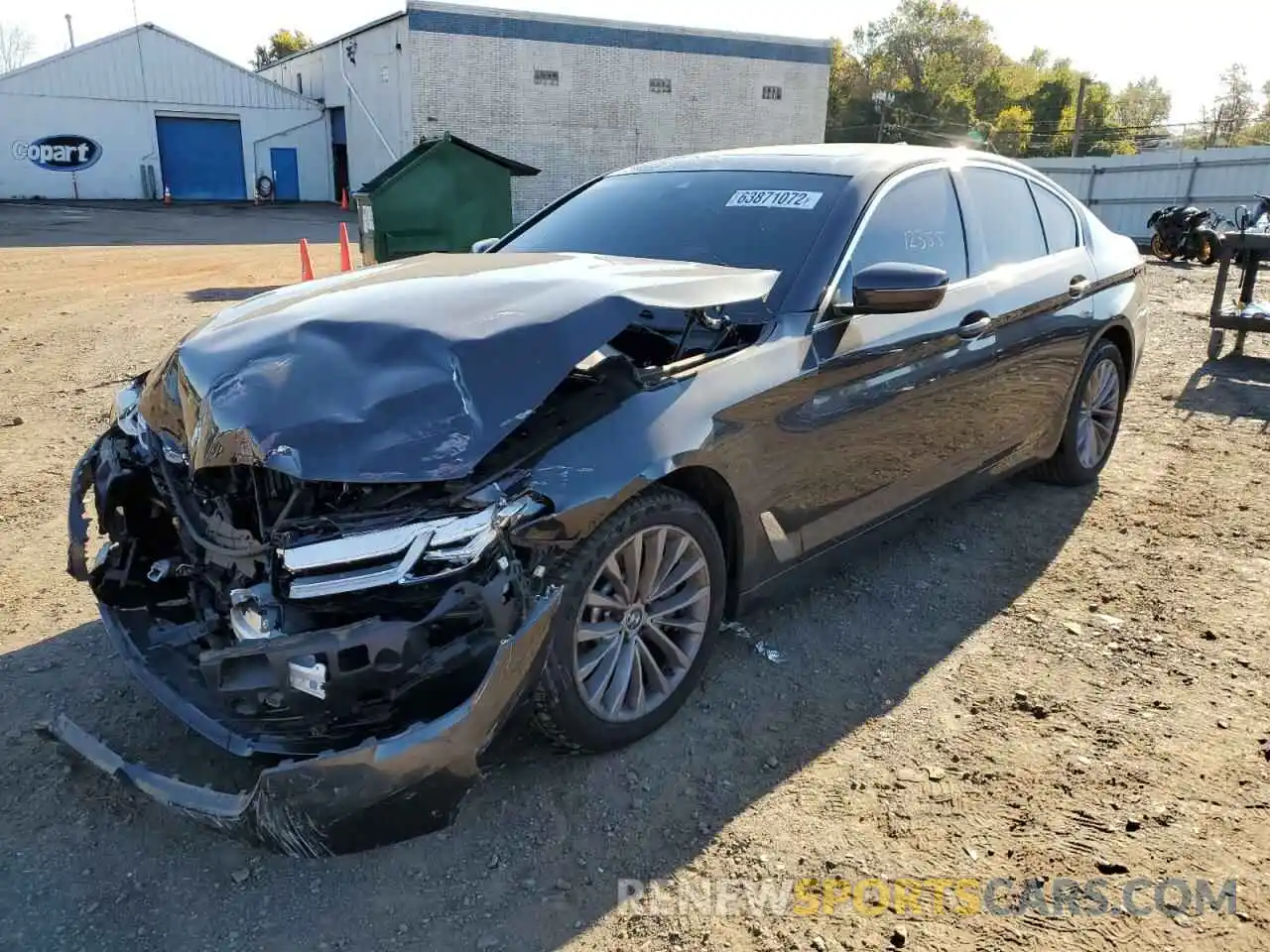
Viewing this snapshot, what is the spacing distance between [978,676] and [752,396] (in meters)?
1.39

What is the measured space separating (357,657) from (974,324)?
294 centimetres

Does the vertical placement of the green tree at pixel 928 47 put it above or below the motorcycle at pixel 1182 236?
Answer: above

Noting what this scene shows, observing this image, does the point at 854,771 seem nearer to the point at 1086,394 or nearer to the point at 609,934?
the point at 609,934

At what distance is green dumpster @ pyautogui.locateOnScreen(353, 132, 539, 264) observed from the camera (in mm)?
11984

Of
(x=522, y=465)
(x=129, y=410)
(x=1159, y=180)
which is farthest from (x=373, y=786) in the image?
(x=1159, y=180)

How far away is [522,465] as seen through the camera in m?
2.63

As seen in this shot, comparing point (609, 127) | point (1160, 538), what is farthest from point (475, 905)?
point (609, 127)

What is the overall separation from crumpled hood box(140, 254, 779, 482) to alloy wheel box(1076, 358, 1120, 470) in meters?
2.73

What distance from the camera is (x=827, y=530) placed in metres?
3.63

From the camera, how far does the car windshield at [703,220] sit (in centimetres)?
367

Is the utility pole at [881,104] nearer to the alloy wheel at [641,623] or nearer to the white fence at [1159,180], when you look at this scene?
the white fence at [1159,180]

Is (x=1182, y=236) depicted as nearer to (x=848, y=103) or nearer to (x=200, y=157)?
(x=200, y=157)

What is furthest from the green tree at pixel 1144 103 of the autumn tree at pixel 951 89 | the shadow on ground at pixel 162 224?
the shadow on ground at pixel 162 224

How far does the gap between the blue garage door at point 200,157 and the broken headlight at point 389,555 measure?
35.5 meters
